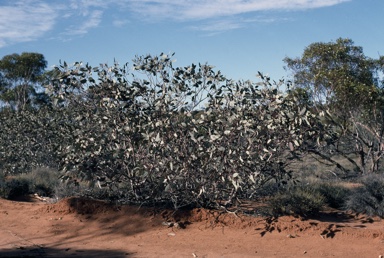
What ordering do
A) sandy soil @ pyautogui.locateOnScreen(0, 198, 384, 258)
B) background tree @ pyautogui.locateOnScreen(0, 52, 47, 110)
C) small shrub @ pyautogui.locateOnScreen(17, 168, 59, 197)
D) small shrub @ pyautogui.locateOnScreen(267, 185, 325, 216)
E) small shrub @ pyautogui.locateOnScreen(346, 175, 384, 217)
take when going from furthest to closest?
background tree @ pyautogui.locateOnScreen(0, 52, 47, 110) → small shrub @ pyautogui.locateOnScreen(17, 168, 59, 197) → small shrub @ pyautogui.locateOnScreen(346, 175, 384, 217) → small shrub @ pyautogui.locateOnScreen(267, 185, 325, 216) → sandy soil @ pyautogui.locateOnScreen(0, 198, 384, 258)

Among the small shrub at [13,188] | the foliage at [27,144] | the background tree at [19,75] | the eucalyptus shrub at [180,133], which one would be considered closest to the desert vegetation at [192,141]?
the eucalyptus shrub at [180,133]

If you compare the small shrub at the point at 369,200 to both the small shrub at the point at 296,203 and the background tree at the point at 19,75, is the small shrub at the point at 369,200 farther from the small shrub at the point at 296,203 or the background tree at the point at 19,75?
the background tree at the point at 19,75

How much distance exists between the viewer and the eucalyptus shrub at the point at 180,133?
382 inches

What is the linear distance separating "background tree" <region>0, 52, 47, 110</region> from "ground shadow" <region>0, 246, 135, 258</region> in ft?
100

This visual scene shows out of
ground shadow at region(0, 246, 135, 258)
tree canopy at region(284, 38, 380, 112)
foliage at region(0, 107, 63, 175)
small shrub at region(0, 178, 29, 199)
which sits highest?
tree canopy at region(284, 38, 380, 112)

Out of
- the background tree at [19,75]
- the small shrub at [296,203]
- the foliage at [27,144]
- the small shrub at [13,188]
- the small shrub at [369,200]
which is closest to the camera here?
the small shrub at [296,203]

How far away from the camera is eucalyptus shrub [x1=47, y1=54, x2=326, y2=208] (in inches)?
382

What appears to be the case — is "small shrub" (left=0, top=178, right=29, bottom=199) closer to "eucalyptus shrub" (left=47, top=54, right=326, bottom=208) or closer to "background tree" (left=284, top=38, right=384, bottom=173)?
"eucalyptus shrub" (left=47, top=54, right=326, bottom=208)

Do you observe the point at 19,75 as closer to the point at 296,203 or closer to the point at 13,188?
the point at 13,188

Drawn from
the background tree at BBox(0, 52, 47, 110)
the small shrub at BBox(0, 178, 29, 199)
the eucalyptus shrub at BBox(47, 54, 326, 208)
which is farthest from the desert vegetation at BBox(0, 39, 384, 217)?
the background tree at BBox(0, 52, 47, 110)

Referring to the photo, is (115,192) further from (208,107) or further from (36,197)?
(36,197)

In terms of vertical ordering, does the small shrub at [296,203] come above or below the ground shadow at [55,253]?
above

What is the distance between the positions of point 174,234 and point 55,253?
7.46 feet

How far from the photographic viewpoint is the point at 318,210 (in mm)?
11258
